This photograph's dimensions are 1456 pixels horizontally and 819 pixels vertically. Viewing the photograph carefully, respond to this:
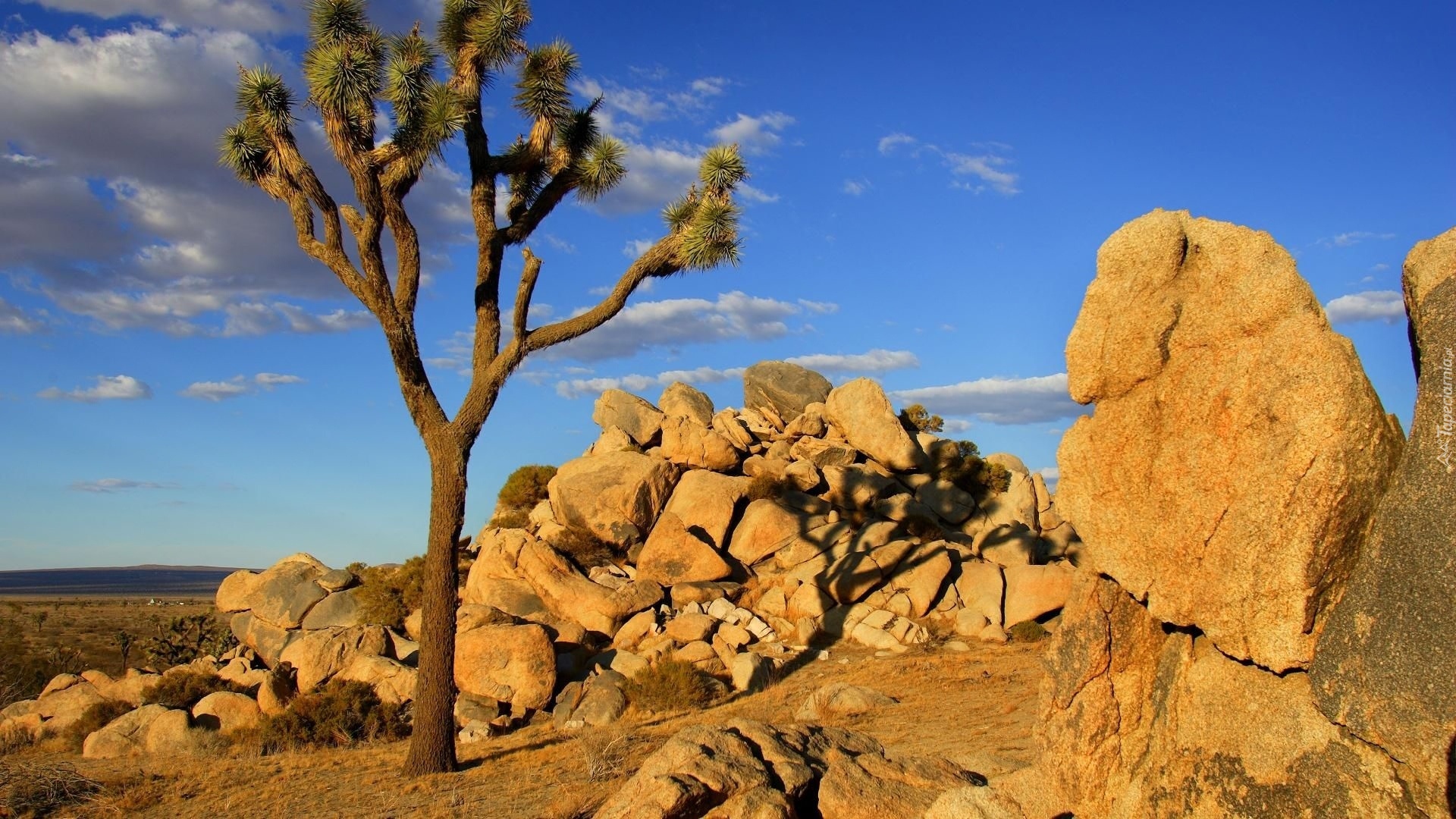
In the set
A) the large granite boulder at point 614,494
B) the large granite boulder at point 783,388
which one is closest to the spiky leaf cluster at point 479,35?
the large granite boulder at point 614,494

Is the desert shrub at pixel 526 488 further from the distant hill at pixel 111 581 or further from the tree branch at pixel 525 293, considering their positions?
the distant hill at pixel 111 581

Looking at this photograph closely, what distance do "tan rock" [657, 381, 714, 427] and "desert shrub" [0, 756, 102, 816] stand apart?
17.1 m

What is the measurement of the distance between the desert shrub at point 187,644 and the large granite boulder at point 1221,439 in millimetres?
20917

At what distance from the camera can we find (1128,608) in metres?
6.08

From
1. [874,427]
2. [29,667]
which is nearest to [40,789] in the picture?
[29,667]

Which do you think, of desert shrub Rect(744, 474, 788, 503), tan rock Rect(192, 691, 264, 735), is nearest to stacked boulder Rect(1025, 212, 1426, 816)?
tan rock Rect(192, 691, 264, 735)

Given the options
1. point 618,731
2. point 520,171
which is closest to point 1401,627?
point 618,731

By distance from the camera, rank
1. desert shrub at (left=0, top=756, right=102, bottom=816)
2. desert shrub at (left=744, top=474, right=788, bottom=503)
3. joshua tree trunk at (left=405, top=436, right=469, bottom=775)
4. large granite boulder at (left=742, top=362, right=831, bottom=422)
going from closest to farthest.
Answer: desert shrub at (left=0, top=756, right=102, bottom=816) < joshua tree trunk at (left=405, top=436, right=469, bottom=775) < desert shrub at (left=744, top=474, right=788, bottom=503) < large granite boulder at (left=742, top=362, right=831, bottom=422)

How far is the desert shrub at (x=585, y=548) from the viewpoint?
21391mm

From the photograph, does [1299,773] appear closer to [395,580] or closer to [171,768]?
[171,768]

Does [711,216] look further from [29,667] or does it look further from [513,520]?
[29,667]

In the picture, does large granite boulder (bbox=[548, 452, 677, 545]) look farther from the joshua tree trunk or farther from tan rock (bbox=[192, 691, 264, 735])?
the joshua tree trunk

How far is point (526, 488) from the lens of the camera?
82.9 ft

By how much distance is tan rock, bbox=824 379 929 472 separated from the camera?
26.0 m
